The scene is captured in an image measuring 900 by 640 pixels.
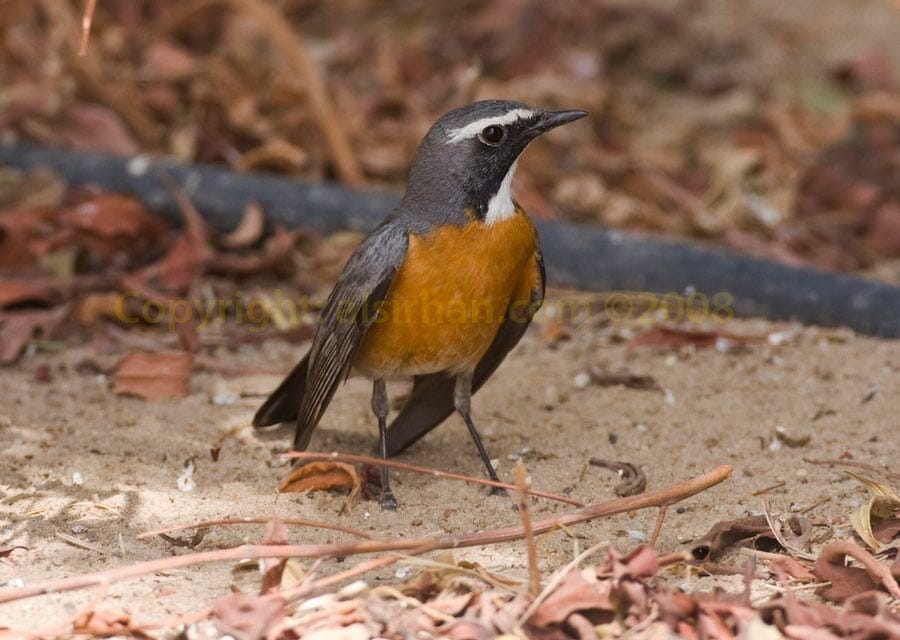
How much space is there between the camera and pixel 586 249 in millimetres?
7500

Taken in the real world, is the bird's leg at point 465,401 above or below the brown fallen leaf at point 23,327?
below

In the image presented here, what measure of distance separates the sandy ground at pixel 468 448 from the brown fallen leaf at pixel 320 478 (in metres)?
0.07

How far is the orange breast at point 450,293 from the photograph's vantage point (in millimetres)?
5199

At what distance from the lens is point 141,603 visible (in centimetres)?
404

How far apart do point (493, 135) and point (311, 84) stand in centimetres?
318

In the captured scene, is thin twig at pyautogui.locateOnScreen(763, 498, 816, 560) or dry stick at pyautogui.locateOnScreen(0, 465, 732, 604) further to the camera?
thin twig at pyautogui.locateOnScreen(763, 498, 816, 560)

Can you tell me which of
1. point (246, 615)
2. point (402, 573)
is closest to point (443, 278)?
point (402, 573)

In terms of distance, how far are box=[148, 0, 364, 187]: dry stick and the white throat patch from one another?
301 cm

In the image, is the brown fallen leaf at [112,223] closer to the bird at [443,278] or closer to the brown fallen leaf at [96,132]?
the brown fallen leaf at [96,132]

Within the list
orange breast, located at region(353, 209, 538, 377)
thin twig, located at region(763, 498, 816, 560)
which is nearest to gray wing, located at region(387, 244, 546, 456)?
orange breast, located at region(353, 209, 538, 377)

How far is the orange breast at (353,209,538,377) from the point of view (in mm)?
5199

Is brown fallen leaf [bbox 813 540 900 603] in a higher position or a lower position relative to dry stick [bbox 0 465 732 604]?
lower

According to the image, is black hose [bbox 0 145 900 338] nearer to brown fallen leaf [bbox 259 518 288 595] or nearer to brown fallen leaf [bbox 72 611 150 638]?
brown fallen leaf [bbox 259 518 288 595]

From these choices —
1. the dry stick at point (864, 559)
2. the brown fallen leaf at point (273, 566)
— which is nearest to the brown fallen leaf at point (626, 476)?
the dry stick at point (864, 559)
